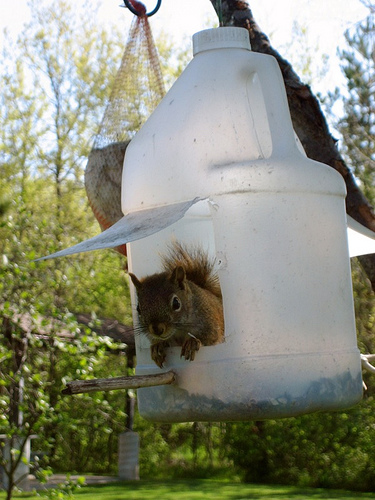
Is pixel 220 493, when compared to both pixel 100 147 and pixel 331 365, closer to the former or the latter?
pixel 100 147

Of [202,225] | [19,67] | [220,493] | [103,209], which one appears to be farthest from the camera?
[19,67]

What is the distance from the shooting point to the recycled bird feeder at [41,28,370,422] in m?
1.78

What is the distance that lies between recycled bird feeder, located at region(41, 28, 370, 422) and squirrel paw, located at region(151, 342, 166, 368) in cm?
2

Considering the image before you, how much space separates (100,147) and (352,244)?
119cm

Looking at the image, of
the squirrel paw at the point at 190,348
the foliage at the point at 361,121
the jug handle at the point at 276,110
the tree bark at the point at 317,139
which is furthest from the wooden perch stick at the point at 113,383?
the foliage at the point at 361,121

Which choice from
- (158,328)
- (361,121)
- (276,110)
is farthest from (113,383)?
(361,121)

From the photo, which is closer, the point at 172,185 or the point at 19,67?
the point at 172,185

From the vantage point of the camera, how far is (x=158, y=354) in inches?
74.0

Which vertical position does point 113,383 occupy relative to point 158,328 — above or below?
below

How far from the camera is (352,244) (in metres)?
2.41

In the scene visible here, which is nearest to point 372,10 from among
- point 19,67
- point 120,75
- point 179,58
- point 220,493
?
point 120,75

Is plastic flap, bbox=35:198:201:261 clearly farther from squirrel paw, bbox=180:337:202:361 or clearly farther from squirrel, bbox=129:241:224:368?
squirrel paw, bbox=180:337:202:361

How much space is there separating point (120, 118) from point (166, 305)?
159 cm

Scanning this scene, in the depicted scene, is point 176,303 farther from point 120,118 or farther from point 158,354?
point 120,118
